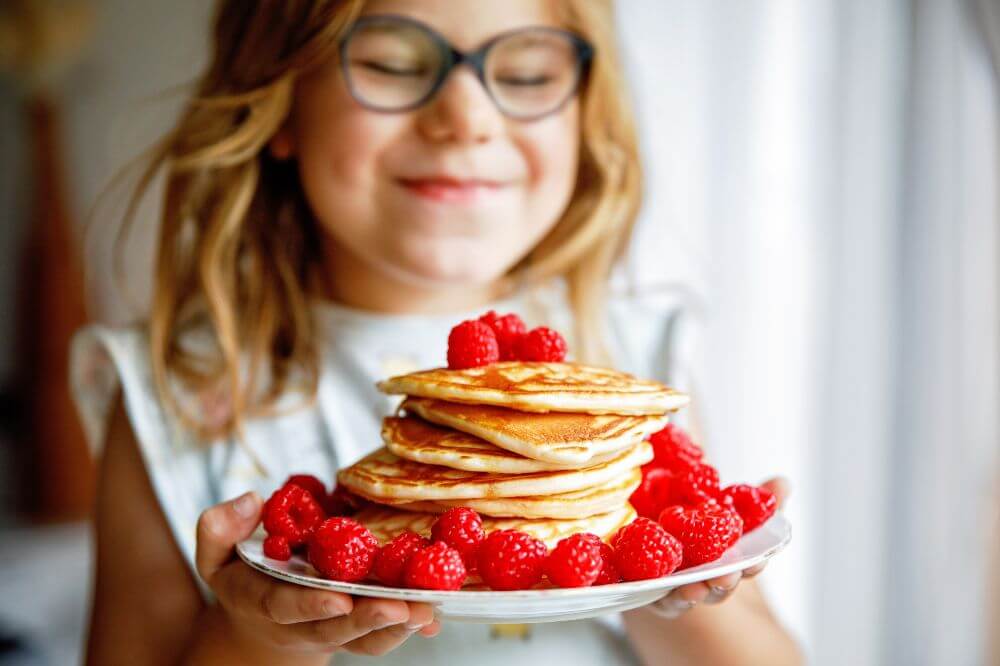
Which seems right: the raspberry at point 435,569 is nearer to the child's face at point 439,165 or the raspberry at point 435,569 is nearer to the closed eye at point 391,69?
the child's face at point 439,165

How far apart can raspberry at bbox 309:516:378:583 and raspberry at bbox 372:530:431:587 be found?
0.04ft

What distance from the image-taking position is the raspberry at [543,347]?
1.07m

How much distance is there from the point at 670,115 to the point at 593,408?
5.81 feet

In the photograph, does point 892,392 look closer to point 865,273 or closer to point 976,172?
point 865,273

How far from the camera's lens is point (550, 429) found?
36.7 inches

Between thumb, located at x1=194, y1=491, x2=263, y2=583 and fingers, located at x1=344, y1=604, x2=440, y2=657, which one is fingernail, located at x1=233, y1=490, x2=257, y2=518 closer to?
thumb, located at x1=194, y1=491, x2=263, y2=583

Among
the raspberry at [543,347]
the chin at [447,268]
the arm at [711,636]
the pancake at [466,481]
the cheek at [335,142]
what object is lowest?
the arm at [711,636]

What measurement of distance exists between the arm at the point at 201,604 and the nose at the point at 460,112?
61 cm

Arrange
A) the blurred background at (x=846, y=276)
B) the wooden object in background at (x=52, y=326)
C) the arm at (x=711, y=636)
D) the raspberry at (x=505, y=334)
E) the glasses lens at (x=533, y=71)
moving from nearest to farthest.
→ the raspberry at (x=505, y=334) → the arm at (x=711, y=636) → the glasses lens at (x=533, y=71) → the blurred background at (x=846, y=276) → the wooden object in background at (x=52, y=326)

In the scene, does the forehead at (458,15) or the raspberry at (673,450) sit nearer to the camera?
the raspberry at (673,450)

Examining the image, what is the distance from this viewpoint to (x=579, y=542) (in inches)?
32.6

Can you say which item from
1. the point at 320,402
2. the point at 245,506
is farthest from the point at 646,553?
the point at 320,402

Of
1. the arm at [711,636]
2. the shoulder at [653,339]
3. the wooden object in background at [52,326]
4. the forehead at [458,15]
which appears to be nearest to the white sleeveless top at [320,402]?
the shoulder at [653,339]

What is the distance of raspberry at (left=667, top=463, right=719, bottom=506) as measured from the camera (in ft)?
3.31
